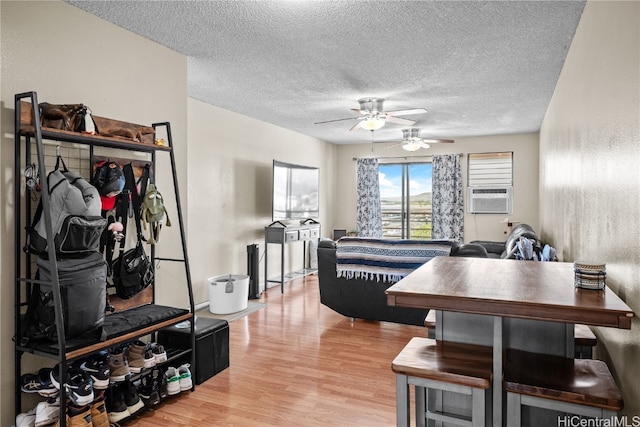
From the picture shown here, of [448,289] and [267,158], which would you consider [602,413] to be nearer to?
[448,289]


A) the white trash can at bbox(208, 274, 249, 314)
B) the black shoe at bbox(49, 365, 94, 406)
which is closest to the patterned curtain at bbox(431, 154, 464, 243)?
the white trash can at bbox(208, 274, 249, 314)

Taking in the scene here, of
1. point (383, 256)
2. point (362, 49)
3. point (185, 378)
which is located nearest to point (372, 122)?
point (362, 49)

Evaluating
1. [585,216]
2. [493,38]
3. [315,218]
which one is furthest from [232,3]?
[315,218]

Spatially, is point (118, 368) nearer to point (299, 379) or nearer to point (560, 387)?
point (299, 379)

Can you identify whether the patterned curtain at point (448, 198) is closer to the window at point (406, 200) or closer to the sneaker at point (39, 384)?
the window at point (406, 200)

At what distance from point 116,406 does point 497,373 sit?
209cm

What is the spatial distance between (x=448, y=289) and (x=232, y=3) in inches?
79.7

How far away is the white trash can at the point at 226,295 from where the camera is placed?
4754 millimetres

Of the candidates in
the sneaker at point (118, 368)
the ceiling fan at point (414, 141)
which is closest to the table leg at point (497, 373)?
the sneaker at point (118, 368)

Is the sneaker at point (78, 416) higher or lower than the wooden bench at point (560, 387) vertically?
lower

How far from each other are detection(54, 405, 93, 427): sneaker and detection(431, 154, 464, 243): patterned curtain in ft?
21.8

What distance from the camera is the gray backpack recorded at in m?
2.15

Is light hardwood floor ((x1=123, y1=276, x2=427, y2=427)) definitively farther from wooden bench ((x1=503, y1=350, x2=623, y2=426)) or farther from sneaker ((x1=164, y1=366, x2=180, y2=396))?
wooden bench ((x1=503, y1=350, x2=623, y2=426))

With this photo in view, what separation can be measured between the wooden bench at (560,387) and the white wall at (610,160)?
12 cm
